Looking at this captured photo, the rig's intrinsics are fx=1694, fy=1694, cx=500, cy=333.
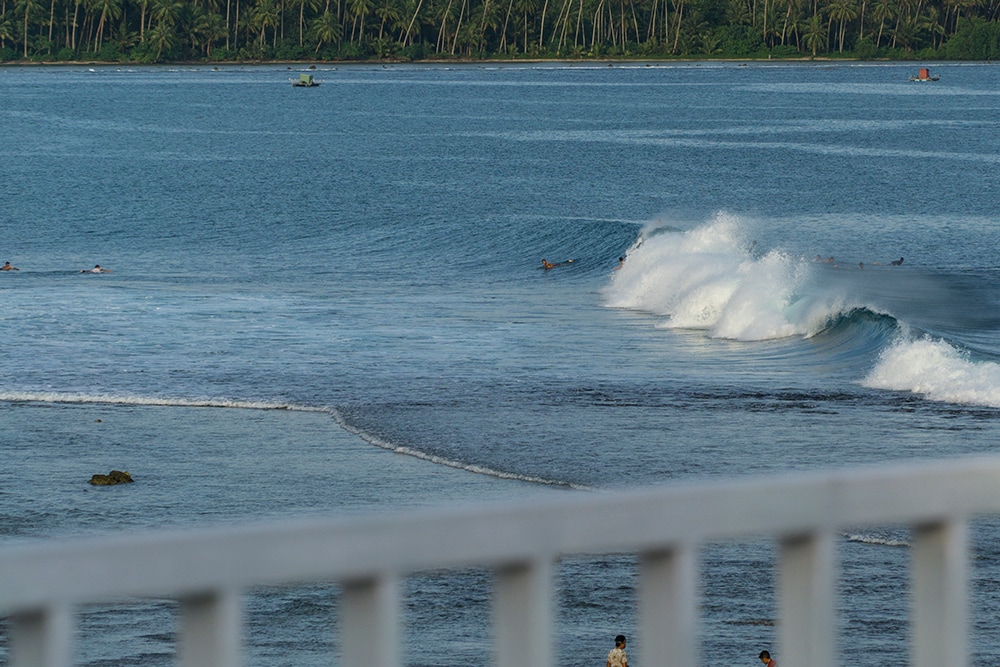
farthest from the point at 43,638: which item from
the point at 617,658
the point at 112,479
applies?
the point at 112,479

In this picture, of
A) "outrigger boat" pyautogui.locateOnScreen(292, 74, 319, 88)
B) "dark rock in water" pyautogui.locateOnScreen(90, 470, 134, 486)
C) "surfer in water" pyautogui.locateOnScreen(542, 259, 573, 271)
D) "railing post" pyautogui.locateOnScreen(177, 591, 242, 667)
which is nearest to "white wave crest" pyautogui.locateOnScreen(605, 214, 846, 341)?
"surfer in water" pyautogui.locateOnScreen(542, 259, 573, 271)

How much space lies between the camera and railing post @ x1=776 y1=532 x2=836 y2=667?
2775 millimetres

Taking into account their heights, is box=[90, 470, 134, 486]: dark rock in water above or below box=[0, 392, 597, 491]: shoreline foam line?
above

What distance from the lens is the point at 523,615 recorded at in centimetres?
260

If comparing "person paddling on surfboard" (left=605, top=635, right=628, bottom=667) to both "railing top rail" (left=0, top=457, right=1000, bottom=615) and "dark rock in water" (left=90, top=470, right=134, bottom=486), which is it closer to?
"railing top rail" (left=0, top=457, right=1000, bottom=615)

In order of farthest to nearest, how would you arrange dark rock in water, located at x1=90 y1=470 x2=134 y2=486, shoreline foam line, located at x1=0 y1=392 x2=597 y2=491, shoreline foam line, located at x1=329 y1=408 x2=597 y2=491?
shoreline foam line, located at x1=0 y1=392 x2=597 y2=491 < shoreline foam line, located at x1=329 y1=408 x2=597 y2=491 < dark rock in water, located at x1=90 y1=470 x2=134 y2=486

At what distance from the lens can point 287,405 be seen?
25.3 metres

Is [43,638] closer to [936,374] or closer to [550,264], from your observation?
[936,374]

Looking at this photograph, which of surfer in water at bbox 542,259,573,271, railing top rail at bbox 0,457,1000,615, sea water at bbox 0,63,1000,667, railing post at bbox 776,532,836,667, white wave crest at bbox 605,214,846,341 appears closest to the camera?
railing top rail at bbox 0,457,1000,615

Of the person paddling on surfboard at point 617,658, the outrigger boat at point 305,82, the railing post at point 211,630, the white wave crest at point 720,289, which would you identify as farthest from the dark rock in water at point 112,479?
the outrigger boat at point 305,82

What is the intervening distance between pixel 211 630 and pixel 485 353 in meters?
28.0

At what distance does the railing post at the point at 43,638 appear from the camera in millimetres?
2270

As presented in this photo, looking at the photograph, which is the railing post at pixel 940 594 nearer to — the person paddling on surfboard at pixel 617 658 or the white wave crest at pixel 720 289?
the person paddling on surfboard at pixel 617 658

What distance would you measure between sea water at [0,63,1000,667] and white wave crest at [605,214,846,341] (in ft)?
0.43
